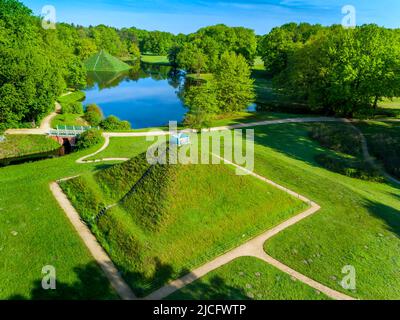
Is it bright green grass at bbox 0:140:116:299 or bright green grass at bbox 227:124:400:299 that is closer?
bright green grass at bbox 0:140:116:299

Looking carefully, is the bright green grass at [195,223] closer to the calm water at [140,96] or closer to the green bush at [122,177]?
the green bush at [122,177]

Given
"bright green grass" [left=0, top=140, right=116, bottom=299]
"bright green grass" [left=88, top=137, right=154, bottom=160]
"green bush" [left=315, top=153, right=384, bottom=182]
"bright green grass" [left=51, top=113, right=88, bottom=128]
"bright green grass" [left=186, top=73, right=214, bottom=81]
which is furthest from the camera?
"bright green grass" [left=186, top=73, right=214, bottom=81]

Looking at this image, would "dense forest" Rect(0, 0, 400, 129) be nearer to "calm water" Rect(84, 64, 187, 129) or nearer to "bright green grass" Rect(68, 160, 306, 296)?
"calm water" Rect(84, 64, 187, 129)

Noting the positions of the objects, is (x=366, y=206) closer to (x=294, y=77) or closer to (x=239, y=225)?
(x=239, y=225)

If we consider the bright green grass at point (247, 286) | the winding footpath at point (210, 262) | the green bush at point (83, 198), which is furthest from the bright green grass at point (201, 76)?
the bright green grass at point (247, 286)

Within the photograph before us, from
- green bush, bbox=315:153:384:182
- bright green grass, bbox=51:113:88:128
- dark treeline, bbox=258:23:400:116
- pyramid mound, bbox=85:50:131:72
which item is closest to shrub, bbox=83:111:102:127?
bright green grass, bbox=51:113:88:128

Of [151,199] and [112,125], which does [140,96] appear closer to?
[112,125]

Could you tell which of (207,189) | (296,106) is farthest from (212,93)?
(207,189)
